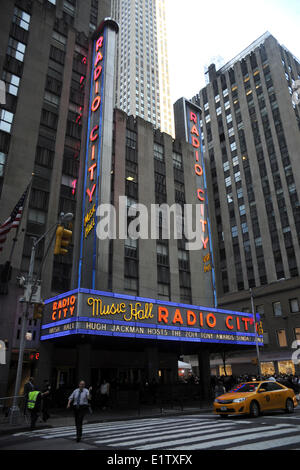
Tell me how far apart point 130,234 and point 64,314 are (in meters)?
16.6

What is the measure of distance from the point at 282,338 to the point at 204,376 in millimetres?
28587

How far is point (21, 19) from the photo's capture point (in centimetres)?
3841

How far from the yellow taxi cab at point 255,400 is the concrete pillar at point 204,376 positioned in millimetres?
15071

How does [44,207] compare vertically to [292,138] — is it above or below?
below

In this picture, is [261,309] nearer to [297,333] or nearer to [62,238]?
[297,333]

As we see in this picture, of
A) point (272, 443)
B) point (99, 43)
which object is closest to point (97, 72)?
point (99, 43)

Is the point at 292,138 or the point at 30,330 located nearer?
the point at 30,330

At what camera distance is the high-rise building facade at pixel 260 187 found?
192 ft

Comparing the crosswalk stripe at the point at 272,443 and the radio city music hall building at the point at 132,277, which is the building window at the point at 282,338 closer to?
the radio city music hall building at the point at 132,277

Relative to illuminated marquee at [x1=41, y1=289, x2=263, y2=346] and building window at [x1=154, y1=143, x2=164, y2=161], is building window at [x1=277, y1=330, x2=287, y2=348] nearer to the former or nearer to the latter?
illuminated marquee at [x1=41, y1=289, x2=263, y2=346]

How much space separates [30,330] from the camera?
2591cm

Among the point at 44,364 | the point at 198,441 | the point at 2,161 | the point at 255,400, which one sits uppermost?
the point at 2,161

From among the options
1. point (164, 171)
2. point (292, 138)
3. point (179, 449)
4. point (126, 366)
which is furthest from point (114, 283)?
point (292, 138)

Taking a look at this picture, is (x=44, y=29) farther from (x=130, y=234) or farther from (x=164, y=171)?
(x=130, y=234)
